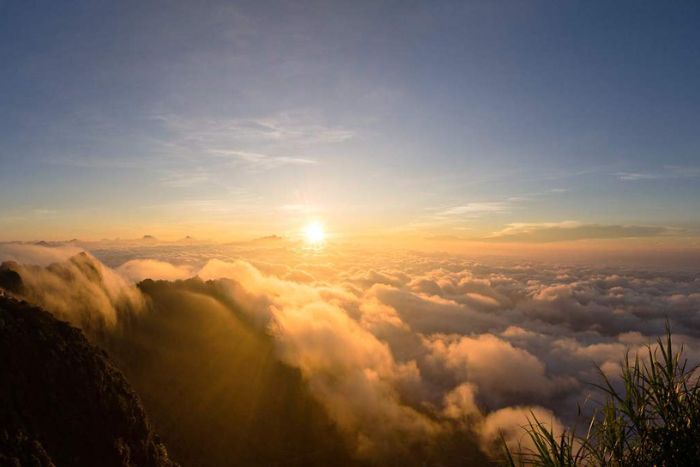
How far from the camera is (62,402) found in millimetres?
28094

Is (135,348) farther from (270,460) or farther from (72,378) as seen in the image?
(72,378)

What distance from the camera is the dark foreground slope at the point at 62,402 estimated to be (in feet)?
79.9

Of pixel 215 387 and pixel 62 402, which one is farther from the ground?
pixel 62 402

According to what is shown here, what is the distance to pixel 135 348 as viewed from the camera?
117875mm

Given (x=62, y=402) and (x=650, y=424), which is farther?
(x=62, y=402)

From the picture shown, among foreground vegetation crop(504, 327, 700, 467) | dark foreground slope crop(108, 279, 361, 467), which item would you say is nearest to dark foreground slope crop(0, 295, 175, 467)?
foreground vegetation crop(504, 327, 700, 467)

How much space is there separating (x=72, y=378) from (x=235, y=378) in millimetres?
117622

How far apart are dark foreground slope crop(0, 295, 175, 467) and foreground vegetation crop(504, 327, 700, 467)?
2865 cm

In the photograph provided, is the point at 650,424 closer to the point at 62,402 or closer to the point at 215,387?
the point at 62,402

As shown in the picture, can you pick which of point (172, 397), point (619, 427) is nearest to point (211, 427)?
point (172, 397)

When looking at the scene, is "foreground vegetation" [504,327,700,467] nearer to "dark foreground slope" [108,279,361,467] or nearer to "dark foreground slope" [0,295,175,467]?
"dark foreground slope" [0,295,175,467]

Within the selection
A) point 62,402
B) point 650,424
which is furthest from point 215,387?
point 650,424

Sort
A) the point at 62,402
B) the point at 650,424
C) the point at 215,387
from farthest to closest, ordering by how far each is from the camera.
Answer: the point at 215,387, the point at 62,402, the point at 650,424

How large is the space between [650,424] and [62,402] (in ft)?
121
